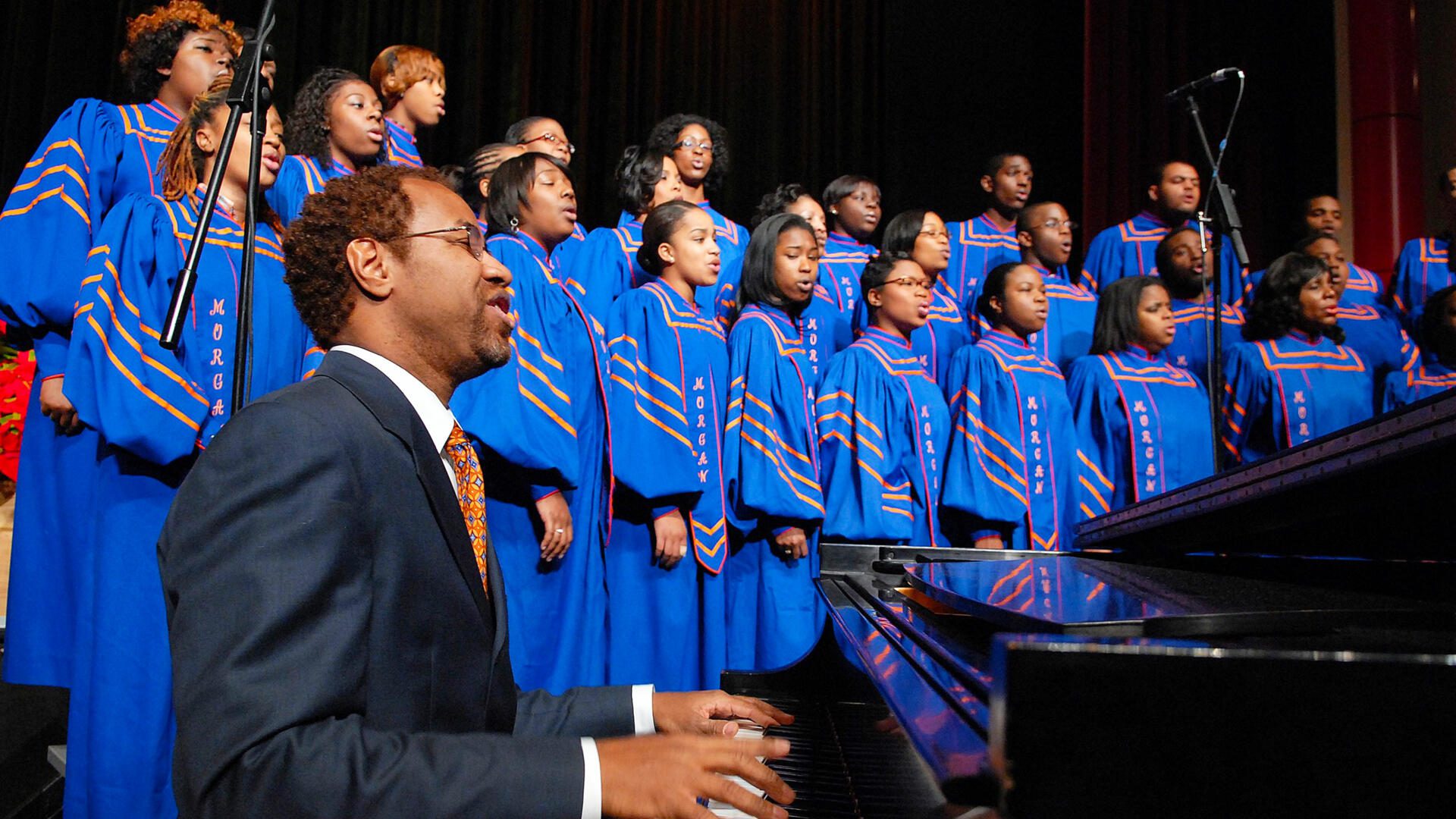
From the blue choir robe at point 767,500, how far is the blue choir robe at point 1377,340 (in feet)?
10.6

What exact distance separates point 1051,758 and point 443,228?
105 cm

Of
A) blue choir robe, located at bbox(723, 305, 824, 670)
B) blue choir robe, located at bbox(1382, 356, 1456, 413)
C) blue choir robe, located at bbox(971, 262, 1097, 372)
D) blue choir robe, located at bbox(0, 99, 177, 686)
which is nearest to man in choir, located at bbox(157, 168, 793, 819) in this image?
blue choir robe, located at bbox(0, 99, 177, 686)

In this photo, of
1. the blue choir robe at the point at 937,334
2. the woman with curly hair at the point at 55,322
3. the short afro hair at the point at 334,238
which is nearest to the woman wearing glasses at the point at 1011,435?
the blue choir robe at the point at 937,334

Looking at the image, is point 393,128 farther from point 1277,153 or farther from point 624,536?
point 1277,153

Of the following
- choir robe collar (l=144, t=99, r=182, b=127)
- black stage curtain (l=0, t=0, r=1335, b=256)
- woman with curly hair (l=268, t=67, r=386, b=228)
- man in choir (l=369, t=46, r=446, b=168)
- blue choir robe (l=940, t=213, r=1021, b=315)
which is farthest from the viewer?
black stage curtain (l=0, t=0, r=1335, b=256)

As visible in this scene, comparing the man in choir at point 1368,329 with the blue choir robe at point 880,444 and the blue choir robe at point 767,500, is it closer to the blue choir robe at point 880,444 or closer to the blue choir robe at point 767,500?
the blue choir robe at point 880,444

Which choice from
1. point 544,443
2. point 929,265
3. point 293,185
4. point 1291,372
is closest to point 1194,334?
point 1291,372

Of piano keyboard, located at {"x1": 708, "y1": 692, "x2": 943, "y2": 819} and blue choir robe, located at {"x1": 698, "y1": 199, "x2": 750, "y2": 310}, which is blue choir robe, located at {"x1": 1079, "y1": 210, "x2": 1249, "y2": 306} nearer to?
blue choir robe, located at {"x1": 698, "y1": 199, "x2": 750, "y2": 310}

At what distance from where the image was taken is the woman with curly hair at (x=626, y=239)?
426 cm

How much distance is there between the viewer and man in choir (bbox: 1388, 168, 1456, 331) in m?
5.70

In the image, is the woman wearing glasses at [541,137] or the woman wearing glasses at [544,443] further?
the woman wearing glasses at [541,137]

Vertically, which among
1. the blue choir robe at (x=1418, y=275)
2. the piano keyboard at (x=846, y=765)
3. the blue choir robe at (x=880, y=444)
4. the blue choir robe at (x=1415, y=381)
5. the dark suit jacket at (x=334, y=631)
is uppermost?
the blue choir robe at (x=1418, y=275)

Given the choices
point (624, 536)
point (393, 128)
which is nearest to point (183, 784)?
point (624, 536)

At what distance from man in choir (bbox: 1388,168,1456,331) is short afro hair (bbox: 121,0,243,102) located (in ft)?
18.8
